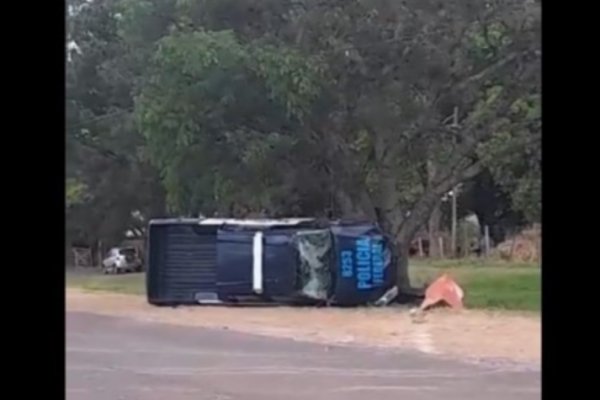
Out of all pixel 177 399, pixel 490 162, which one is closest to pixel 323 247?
pixel 490 162

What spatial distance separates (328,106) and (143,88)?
1.42 m

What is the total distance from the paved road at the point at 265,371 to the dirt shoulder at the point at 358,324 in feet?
0.55

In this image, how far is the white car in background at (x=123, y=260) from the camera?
11.6ft

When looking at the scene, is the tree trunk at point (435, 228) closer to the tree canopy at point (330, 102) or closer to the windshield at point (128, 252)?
the tree canopy at point (330, 102)

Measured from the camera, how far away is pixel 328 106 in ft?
19.0

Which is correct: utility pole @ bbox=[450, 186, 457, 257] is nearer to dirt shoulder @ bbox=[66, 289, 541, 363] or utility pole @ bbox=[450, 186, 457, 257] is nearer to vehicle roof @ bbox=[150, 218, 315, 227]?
dirt shoulder @ bbox=[66, 289, 541, 363]

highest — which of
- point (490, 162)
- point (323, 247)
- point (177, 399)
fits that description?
point (490, 162)

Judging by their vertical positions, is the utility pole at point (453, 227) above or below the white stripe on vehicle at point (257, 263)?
above

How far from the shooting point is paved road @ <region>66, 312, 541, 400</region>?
3186 millimetres

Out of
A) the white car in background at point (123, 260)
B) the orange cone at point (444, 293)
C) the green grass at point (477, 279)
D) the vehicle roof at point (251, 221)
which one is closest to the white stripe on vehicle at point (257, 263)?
the vehicle roof at point (251, 221)

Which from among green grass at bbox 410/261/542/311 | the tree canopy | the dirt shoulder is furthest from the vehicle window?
green grass at bbox 410/261/542/311

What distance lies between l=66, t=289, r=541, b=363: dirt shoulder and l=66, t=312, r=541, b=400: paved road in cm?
17
